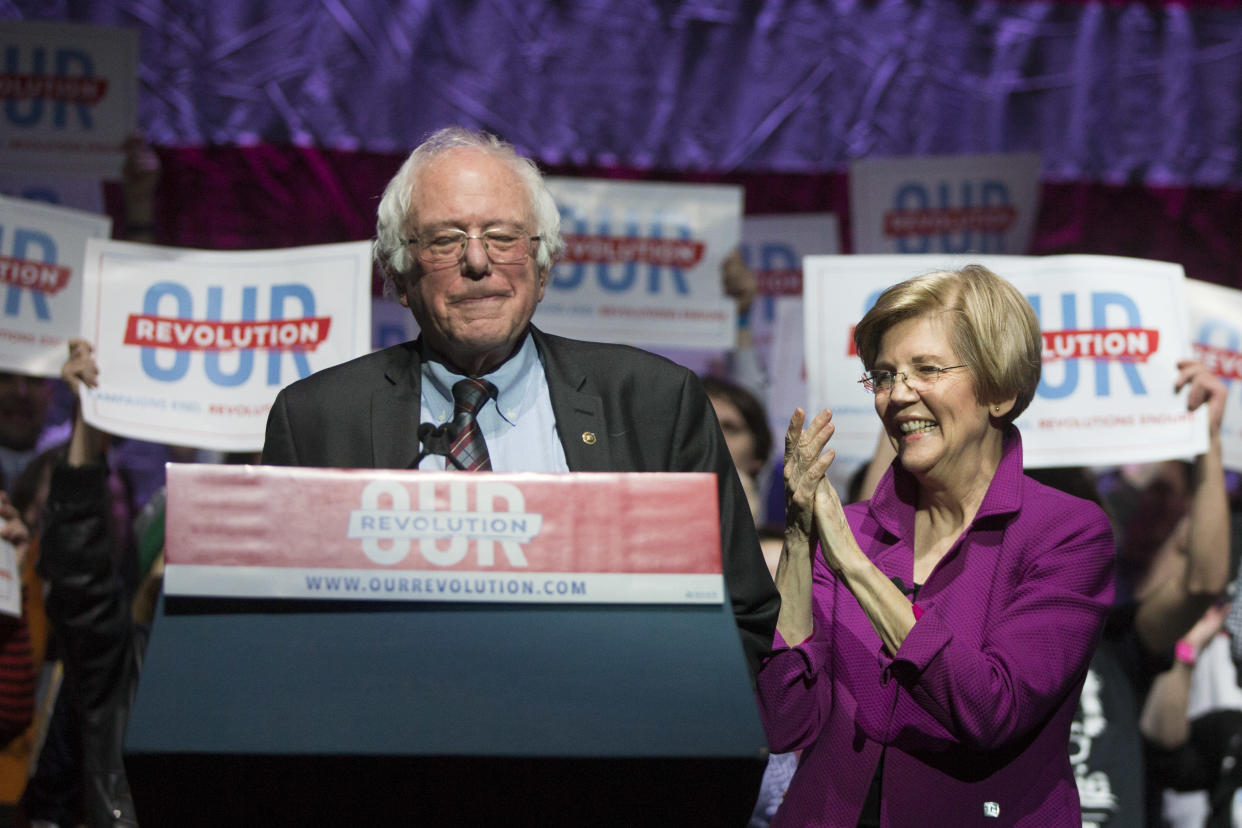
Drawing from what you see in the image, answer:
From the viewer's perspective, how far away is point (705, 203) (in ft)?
14.0

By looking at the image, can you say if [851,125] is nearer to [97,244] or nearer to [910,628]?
[97,244]

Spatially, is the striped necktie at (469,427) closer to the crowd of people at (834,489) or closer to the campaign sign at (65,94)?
the crowd of people at (834,489)

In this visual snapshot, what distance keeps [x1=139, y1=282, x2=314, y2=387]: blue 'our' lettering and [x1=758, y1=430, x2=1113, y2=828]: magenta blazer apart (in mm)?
1699

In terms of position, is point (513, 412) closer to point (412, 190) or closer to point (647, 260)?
point (412, 190)

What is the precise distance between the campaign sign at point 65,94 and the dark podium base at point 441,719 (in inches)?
146

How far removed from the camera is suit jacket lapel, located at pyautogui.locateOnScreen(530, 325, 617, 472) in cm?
183

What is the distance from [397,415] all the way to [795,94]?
475 cm

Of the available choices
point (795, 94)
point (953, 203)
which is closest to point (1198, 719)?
point (953, 203)

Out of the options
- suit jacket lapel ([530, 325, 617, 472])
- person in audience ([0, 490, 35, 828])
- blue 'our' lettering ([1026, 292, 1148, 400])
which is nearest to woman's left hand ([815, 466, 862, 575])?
suit jacket lapel ([530, 325, 617, 472])

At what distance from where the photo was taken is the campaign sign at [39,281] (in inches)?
138

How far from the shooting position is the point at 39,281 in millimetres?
3553

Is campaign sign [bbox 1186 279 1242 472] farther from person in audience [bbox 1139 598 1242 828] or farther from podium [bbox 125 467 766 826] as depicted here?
podium [bbox 125 467 766 826]

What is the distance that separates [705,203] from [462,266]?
98.9 inches

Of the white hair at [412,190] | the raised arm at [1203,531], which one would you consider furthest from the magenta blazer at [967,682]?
the raised arm at [1203,531]
